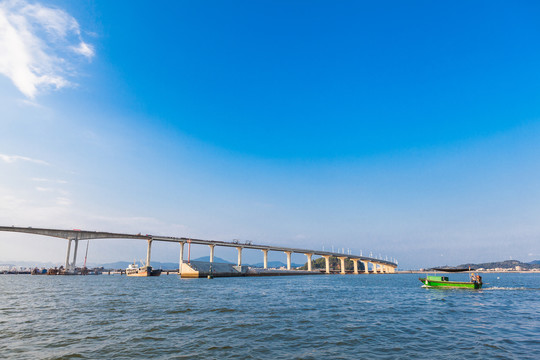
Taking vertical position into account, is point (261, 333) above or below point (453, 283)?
above

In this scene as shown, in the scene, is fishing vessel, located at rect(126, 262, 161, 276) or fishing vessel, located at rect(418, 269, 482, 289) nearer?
fishing vessel, located at rect(418, 269, 482, 289)

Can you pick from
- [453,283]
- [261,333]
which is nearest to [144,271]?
[453,283]

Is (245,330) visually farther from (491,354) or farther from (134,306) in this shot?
(134,306)

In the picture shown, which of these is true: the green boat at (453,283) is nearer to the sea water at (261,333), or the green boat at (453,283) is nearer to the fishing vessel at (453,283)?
the fishing vessel at (453,283)

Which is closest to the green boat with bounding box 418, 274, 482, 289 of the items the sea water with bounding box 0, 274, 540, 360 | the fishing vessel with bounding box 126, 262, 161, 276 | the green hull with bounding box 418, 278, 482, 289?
the green hull with bounding box 418, 278, 482, 289

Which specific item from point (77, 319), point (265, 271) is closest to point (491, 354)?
point (77, 319)

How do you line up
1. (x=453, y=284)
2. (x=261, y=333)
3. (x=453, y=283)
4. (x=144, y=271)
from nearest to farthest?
(x=261, y=333)
(x=453, y=284)
(x=453, y=283)
(x=144, y=271)

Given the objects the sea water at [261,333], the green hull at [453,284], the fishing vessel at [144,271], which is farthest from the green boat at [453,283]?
the fishing vessel at [144,271]

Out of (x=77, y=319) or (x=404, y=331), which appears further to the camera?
(x=77, y=319)

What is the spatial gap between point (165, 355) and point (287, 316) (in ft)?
41.9

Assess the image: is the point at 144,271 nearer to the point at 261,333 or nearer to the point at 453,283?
the point at 453,283

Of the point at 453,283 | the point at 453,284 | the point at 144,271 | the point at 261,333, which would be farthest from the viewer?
the point at 144,271

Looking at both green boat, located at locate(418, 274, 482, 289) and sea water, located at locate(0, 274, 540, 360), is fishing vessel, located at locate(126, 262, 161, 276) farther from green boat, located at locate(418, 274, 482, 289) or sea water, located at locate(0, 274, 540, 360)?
green boat, located at locate(418, 274, 482, 289)

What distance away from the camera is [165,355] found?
13.6m
